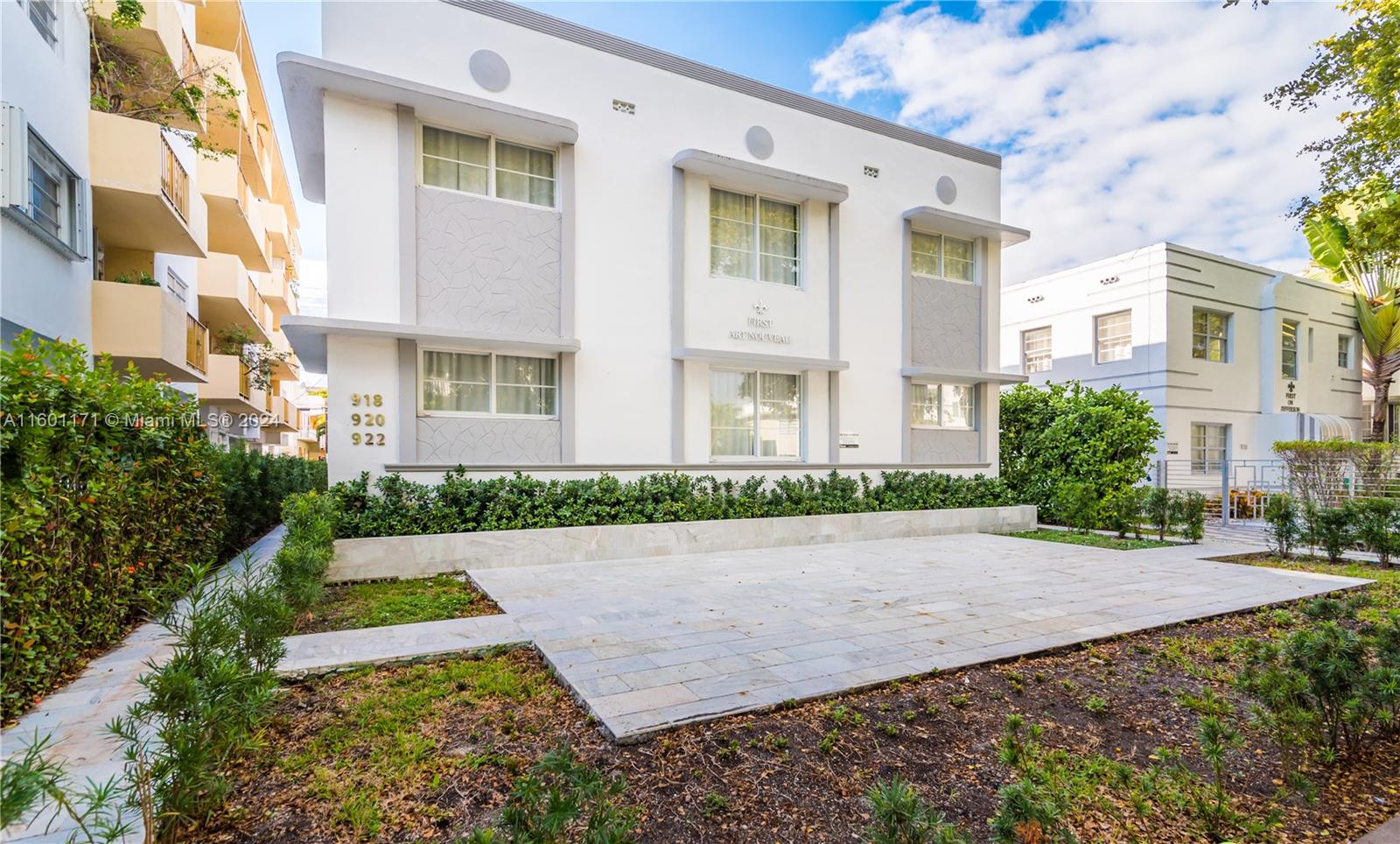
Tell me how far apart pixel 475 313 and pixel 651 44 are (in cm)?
569

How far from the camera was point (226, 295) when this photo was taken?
55.7 ft

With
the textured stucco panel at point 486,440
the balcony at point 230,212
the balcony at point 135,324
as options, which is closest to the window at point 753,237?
the textured stucco panel at point 486,440

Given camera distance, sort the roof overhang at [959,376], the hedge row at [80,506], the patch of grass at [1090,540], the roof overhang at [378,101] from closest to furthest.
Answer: the hedge row at [80,506] → the roof overhang at [378,101] → the patch of grass at [1090,540] → the roof overhang at [959,376]

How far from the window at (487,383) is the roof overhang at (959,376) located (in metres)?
7.42

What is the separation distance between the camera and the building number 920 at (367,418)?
28.6 ft

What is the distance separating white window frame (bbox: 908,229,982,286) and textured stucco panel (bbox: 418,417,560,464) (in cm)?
853

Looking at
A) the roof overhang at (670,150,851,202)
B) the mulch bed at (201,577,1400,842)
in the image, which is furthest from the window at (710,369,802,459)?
the mulch bed at (201,577,1400,842)

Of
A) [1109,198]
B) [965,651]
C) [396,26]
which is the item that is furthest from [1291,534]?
[396,26]

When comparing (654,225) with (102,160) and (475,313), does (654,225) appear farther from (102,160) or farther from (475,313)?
(102,160)

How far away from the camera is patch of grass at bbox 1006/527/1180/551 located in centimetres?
1088

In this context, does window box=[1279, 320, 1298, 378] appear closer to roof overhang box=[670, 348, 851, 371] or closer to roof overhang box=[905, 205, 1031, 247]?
roof overhang box=[905, 205, 1031, 247]

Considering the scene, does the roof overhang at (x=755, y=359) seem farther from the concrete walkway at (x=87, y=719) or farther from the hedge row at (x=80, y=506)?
the concrete walkway at (x=87, y=719)

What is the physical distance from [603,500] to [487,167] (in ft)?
18.0

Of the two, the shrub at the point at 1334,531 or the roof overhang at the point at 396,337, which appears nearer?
the roof overhang at the point at 396,337
